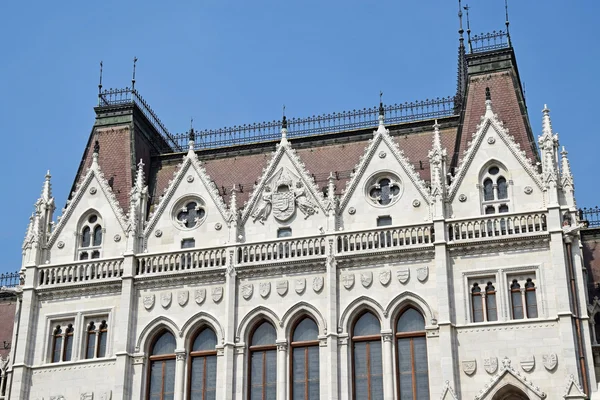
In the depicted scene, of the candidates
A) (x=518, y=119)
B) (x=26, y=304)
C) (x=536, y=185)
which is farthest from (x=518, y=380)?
(x=26, y=304)

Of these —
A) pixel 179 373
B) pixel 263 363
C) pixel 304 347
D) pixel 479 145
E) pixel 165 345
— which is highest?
pixel 479 145

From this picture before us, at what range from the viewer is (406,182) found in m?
42.6

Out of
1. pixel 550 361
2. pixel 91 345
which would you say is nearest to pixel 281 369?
pixel 91 345

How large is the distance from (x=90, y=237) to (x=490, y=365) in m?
17.2

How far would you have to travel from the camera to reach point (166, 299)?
42594 millimetres

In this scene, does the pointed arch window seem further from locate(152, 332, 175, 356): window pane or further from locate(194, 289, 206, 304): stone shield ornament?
locate(194, 289, 206, 304): stone shield ornament

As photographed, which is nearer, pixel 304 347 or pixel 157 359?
pixel 304 347

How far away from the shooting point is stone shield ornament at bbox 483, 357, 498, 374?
38062 mm

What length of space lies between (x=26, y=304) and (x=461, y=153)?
18023 millimetres

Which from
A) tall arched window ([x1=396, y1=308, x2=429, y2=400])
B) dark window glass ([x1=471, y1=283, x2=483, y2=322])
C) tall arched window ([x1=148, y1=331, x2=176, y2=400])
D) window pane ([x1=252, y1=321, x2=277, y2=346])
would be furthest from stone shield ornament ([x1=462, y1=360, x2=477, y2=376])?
tall arched window ([x1=148, y1=331, x2=176, y2=400])

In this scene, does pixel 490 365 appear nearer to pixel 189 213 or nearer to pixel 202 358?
pixel 202 358

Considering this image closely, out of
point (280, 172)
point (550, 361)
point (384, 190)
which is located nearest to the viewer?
point (550, 361)

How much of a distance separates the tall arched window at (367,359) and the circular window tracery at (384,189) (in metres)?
4.64

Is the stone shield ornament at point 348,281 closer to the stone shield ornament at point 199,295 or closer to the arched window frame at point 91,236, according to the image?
the stone shield ornament at point 199,295
